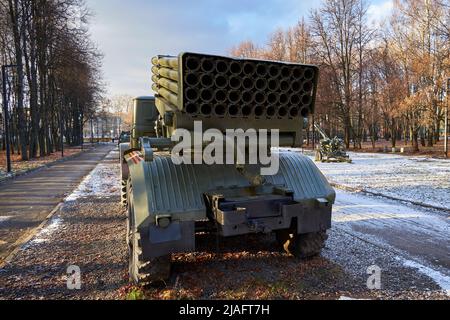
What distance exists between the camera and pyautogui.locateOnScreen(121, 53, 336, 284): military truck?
390 cm

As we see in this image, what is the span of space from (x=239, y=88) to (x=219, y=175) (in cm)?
113

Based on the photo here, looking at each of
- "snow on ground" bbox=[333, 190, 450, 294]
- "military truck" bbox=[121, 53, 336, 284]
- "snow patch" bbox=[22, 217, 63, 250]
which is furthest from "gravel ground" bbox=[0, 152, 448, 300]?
"military truck" bbox=[121, 53, 336, 284]

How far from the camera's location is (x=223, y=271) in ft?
15.3

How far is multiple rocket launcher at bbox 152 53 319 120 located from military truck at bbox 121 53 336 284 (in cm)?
1

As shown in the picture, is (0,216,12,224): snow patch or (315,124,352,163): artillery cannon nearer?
(0,216,12,224): snow patch

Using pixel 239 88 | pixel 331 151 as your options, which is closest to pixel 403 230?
pixel 239 88

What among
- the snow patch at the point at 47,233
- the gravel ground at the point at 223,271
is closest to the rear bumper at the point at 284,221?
the gravel ground at the point at 223,271

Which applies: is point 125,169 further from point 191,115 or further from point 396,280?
point 396,280

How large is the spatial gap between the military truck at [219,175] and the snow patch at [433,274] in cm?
120

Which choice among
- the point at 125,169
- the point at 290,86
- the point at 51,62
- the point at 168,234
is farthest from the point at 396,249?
the point at 51,62

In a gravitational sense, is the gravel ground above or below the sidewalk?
above

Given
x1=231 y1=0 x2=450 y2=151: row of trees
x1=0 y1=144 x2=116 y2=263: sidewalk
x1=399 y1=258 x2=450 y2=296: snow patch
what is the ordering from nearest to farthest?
x1=399 y1=258 x2=450 y2=296: snow patch < x1=0 y1=144 x2=116 y2=263: sidewalk < x1=231 y1=0 x2=450 y2=151: row of trees

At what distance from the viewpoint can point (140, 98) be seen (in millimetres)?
7371

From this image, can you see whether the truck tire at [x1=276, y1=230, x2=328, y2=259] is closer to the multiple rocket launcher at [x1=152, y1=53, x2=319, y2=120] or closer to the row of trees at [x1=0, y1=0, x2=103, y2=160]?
the multiple rocket launcher at [x1=152, y1=53, x2=319, y2=120]
